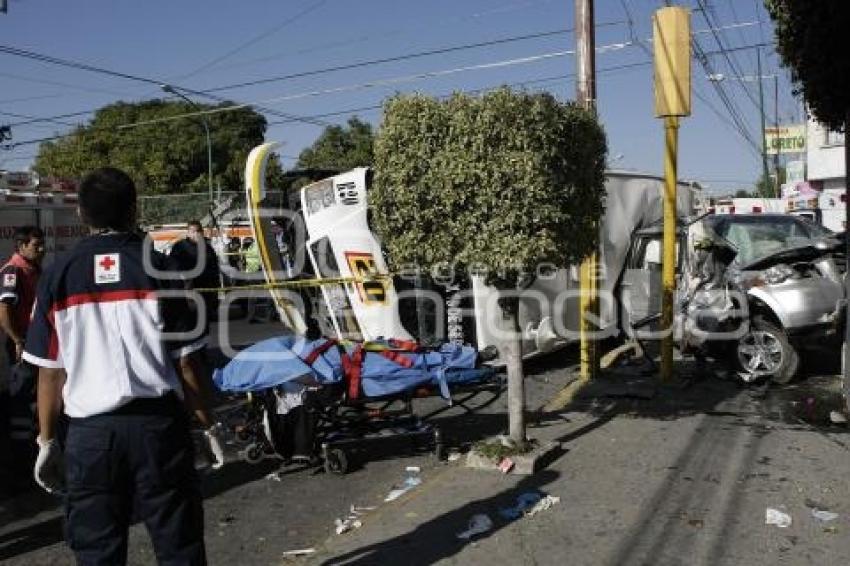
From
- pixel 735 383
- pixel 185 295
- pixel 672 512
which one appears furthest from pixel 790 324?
pixel 185 295

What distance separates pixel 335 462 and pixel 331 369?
0.70m

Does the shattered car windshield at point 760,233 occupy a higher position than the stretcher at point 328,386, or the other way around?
the shattered car windshield at point 760,233

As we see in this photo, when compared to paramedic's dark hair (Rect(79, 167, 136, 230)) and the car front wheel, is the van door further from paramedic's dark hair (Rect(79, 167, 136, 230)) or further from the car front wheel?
paramedic's dark hair (Rect(79, 167, 136, 230))

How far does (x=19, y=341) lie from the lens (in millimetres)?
6891

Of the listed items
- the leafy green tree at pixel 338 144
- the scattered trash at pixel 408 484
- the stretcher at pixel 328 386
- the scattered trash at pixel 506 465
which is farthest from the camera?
the leafy green tree at pixel 338 144

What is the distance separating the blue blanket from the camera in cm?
611

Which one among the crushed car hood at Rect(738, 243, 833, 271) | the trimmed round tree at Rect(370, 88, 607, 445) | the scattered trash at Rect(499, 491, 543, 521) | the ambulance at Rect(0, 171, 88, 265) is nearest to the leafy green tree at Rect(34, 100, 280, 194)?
the ambulance at Rect(0, 171, 88, 265)

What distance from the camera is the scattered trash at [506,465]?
19.7ft

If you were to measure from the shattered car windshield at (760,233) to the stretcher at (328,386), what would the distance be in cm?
618

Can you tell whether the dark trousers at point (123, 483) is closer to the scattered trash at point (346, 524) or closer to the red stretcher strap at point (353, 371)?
the scattered trash at point (346, 524)

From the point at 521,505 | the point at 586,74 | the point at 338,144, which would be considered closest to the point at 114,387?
the point at 521,505

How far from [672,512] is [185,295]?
10.6 feet

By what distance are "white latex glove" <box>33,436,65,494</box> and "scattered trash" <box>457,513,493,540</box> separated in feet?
7.15

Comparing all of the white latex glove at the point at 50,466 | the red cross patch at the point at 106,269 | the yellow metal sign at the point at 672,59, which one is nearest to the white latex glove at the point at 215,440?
the white latex glove at the point at 50,466
